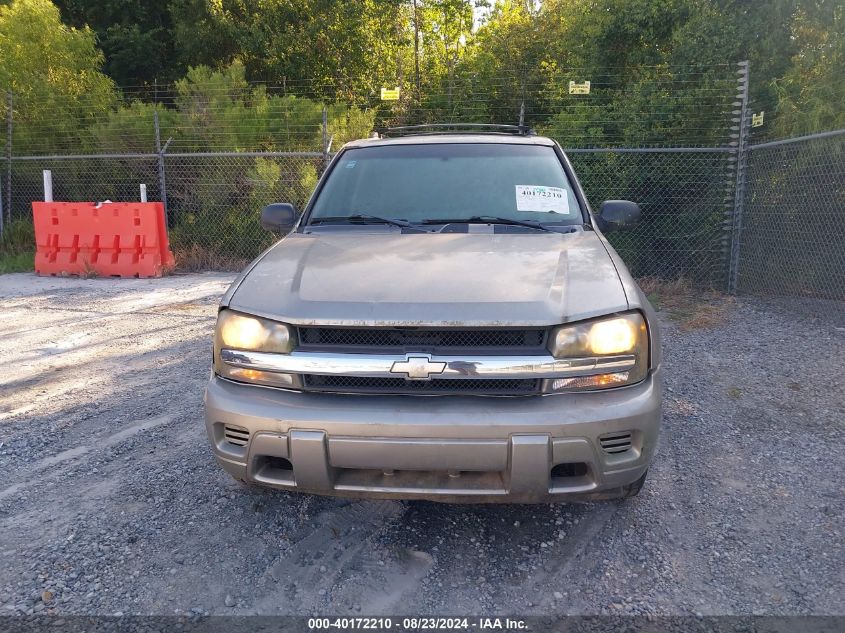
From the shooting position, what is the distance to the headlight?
2.57 metres

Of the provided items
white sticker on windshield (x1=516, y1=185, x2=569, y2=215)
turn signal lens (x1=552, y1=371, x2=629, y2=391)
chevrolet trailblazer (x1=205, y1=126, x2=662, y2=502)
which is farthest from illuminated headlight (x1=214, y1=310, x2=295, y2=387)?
white sticker on windshield (x1=516, y1=185, x2=569, y2=215)

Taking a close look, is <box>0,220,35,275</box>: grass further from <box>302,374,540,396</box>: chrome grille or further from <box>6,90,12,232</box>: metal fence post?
<box>302,374,540,396</box>: chrome grille

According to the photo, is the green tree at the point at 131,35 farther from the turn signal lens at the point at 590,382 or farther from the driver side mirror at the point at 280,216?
the turn signal lens at the point at 590,382

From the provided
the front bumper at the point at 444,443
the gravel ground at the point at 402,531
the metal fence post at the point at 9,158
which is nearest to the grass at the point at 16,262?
the metal fence post at the point at 9,158

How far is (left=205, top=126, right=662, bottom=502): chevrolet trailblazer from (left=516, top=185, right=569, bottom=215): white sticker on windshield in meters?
0.82

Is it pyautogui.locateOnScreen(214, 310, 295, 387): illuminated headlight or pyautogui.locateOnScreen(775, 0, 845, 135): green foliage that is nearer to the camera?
pyautogui.locateOnScreen(214, 310, 295, 387): illuminated headlight

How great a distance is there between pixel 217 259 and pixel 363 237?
7.99 metres

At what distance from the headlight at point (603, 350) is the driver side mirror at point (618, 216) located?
1.50m

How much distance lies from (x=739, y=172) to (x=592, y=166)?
2038mm

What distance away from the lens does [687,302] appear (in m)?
8.44

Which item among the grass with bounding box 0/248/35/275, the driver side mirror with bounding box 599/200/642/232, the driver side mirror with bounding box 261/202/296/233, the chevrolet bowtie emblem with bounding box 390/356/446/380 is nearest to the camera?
the chevrolet bowtie emblem with bounding box 390/356/446/380

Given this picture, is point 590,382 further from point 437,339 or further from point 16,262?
point 16,262

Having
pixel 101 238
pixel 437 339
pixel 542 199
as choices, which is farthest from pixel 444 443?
pixel 101 238

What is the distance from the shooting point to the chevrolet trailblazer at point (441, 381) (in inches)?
96.7
